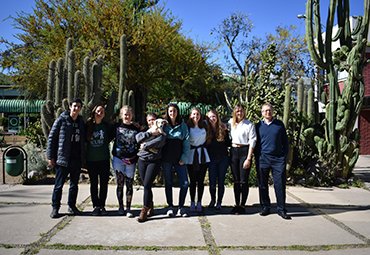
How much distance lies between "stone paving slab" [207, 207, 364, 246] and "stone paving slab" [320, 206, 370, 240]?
24 centimetres

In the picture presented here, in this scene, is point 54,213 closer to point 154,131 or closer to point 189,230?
point 154,131

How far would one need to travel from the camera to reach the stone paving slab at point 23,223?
3.68 metres

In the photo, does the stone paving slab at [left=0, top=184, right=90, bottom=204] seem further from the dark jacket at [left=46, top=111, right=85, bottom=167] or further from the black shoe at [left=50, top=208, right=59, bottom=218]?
the dark jacket at [left=46, top=111, right=85, bottom=167]

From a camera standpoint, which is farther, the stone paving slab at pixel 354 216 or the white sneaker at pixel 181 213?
the white sneaker at pixel 181 213

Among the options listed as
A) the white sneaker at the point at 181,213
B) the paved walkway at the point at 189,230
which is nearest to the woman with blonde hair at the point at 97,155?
the paved walkway at the point at 189,230

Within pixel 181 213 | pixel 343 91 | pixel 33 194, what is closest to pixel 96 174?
pixel 181 213

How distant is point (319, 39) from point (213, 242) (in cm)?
547

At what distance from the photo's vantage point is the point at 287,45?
21516 millimetres

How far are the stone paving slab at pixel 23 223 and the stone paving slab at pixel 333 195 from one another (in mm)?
4345

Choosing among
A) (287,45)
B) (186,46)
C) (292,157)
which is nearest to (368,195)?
(292,157)

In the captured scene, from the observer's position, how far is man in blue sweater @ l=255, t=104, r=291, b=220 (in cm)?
459

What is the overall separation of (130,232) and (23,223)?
1.53 metres

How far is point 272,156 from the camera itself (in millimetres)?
4625

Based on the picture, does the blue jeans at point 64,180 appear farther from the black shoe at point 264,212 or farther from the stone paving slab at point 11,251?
the black shoe at point 264,212
